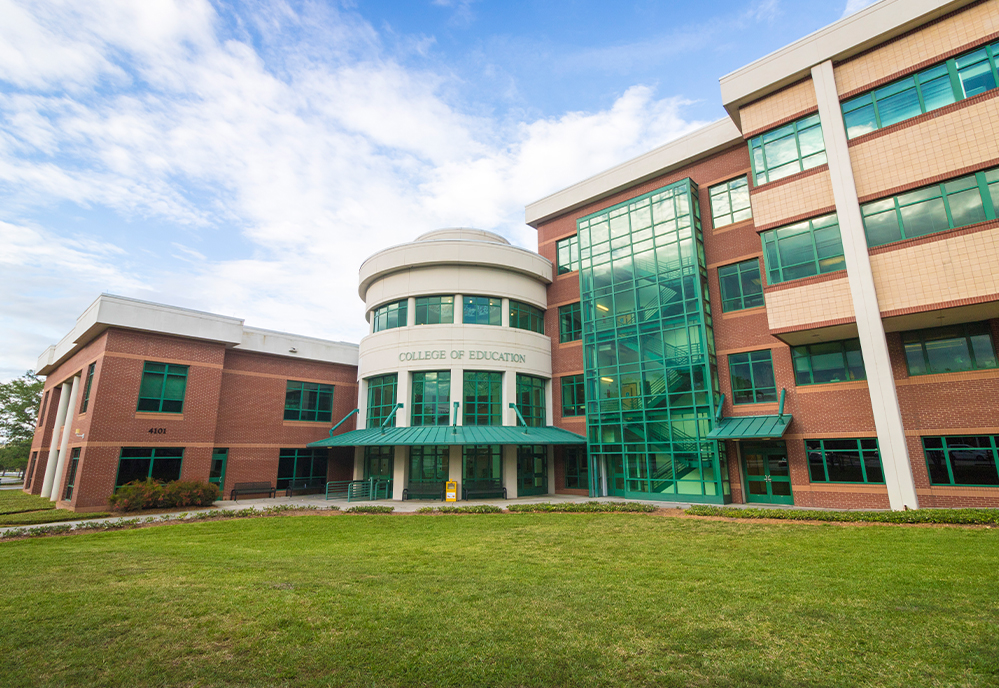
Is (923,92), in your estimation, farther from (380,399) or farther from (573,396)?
(380,399)

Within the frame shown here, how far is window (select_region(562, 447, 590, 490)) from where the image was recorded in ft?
86.2

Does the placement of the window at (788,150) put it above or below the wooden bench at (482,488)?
above

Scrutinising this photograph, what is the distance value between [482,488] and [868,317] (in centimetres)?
1758

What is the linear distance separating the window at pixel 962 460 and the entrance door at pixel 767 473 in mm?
4525

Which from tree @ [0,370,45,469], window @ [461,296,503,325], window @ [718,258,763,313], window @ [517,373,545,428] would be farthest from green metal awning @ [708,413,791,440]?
tree @ [0,370,45,469]

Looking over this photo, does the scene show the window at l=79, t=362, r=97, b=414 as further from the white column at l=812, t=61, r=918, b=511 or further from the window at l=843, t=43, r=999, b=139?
the window at l=843, t=43, r=999, b=139

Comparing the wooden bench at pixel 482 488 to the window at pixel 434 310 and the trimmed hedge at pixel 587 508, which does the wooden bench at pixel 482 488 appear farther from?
the window at pixel 434 310

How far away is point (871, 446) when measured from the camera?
1816cm

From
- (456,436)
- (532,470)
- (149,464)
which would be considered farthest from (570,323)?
(149,464)

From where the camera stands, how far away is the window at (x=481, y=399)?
2567 cm

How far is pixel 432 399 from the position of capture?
84.6 feet

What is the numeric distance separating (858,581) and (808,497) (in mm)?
13269

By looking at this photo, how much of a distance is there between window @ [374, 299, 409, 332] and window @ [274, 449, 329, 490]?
846 cm

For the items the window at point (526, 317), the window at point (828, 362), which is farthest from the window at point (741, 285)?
the window at point (526, 317)
